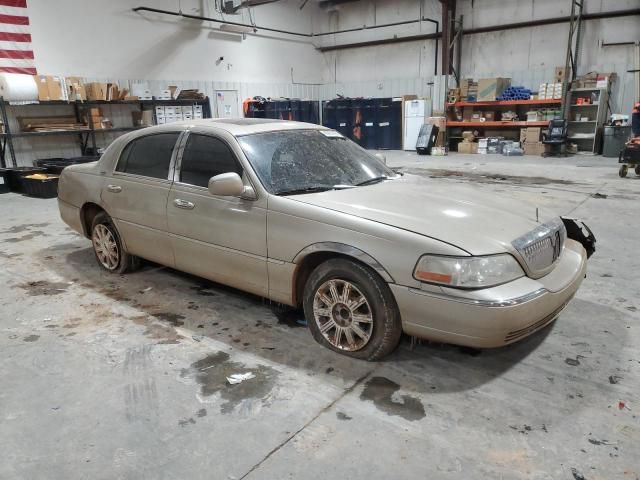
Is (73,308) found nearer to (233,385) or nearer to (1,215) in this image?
(233,385)

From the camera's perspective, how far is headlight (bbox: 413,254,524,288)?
7.92ft

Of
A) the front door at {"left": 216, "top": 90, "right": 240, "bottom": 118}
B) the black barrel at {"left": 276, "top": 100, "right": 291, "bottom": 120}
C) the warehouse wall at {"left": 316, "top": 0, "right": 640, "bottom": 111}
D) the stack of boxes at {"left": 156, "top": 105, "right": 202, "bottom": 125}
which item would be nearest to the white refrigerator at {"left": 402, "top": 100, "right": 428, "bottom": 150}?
the warehouse wall at {"left": 316, "top": 0, "right": 640, "bottom": 111}

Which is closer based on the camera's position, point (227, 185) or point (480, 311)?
point (480, 311)

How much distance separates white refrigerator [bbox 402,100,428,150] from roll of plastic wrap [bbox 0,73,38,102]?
1111cm

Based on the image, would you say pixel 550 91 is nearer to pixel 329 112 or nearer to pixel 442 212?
pixel 329 112

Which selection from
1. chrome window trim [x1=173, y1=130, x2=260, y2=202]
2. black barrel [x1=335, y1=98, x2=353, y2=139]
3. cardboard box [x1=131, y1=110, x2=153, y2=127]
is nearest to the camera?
chrome window trim [x1=173, y1=130, x2=260, y2=202]

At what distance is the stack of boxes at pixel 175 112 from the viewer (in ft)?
41.1

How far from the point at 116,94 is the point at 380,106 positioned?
29.5 feet

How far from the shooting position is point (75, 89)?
10.7 metres

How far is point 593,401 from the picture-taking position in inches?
95.4

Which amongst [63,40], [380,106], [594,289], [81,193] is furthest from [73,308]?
[380,106]

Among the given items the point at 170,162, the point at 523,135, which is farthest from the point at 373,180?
the point at 523,135

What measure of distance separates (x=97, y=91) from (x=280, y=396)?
1073 centimetres

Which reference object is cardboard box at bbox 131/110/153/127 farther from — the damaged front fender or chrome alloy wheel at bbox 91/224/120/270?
the damaged front fender
